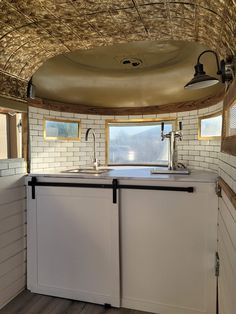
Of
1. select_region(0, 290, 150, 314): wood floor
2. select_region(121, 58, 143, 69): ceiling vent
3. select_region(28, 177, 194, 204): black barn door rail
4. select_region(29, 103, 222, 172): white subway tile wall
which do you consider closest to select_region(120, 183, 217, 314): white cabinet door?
select_region(28, 177, 194, 204): black barn door rail

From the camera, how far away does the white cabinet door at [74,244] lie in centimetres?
187

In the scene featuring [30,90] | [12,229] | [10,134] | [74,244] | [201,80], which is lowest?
[74,244]

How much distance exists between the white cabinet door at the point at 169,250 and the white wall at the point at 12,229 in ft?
3.11

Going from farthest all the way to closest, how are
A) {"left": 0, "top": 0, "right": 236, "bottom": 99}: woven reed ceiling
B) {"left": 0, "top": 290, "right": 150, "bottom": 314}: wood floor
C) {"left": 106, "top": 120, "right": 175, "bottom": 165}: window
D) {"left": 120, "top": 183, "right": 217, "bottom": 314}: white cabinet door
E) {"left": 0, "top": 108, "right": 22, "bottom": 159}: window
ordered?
{"left": 106, "top": 120, "right": 175, "bottom": 165}: window
{"left": 0, "top": 108, "right": 22, "bottom": 159}: window
{"left": 0, "top": 290, "right": 150, "bottom": 314}: wood floor
{"left": 120, "top": 183, "right": 217, "bottom": 314}: white cabinet door
{"left": 0, "top": 0, "right": 236, "bottom": 99}: woven reed ceiling

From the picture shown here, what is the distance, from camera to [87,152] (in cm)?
275

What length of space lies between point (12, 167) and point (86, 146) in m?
0.96

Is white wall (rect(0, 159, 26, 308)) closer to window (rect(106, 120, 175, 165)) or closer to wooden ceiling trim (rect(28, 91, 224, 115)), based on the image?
wooden ceiling trim (rect(28, 91, 224, 115))

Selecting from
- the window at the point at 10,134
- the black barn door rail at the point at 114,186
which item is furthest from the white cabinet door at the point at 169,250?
the window at the point at 10,134

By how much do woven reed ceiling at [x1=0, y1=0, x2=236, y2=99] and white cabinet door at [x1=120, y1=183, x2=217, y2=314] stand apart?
106 centimetres

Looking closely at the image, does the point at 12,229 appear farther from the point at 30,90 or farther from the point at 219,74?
the point at 219,74

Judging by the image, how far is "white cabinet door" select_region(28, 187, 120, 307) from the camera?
1.87m

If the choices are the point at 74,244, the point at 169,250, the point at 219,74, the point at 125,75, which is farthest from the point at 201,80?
the point at 74,244

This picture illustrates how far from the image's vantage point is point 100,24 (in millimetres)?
1440

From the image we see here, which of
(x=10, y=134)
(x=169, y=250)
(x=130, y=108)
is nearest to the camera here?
(x=169, y=250)
